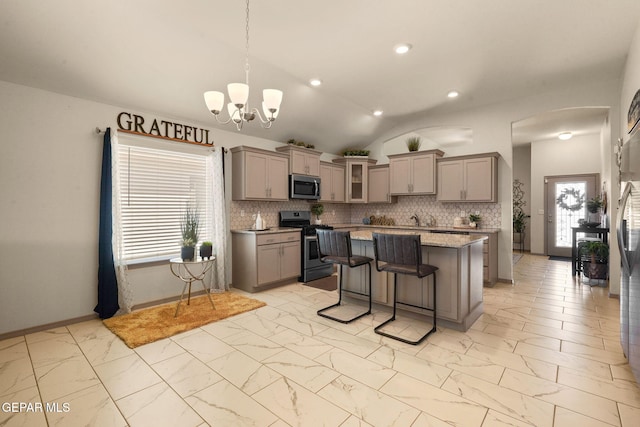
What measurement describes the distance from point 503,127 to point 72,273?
21.7 feet

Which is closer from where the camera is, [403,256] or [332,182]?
[403,256]

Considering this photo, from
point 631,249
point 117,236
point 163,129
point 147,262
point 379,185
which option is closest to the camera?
point 631,249

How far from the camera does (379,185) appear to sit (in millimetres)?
6613

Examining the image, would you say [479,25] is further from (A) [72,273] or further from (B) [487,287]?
(A) [72,273]

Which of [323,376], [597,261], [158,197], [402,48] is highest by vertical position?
[402,48]

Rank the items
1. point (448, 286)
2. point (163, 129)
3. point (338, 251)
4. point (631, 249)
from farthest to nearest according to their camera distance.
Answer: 1. point (163, 129)
2. point (338, 251)
3. point (448, 286)
4. point (631, 249)

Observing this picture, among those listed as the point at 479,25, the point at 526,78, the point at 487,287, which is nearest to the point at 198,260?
the point at 479,25

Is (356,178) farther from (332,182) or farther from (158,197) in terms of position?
(158,197)

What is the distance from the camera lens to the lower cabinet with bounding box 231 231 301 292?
15.5ft

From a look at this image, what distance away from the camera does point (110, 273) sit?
12.0 feet

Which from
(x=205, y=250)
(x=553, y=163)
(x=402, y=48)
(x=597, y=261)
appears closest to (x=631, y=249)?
(x=402, y=48)

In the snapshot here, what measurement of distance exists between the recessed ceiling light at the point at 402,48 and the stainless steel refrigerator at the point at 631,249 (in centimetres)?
225

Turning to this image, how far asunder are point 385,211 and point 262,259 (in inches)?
128

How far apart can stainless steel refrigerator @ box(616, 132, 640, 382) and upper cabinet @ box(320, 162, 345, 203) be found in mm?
4514
